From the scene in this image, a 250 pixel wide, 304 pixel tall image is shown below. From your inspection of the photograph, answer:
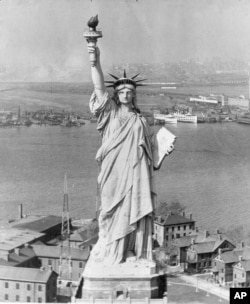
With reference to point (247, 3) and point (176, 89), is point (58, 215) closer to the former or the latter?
point (176, 89)

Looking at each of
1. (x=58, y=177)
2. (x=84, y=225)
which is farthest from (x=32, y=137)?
(x=84, y=225)

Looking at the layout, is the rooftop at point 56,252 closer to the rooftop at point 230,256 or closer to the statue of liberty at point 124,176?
the statue of liberty at point 124,176

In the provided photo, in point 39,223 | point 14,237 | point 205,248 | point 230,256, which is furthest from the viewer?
point 205,248

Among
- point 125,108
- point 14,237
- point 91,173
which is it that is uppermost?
point 125,108

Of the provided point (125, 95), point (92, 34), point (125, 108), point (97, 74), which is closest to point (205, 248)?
point (125, 108)

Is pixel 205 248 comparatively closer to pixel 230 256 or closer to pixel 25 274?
pixel 230 256
